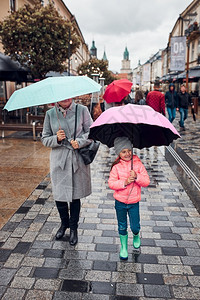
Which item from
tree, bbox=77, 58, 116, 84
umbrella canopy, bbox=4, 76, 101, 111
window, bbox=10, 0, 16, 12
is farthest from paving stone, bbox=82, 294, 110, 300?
tree, bbox=77, 58, 116, 84

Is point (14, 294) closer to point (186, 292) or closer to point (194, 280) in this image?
point (186, 292)

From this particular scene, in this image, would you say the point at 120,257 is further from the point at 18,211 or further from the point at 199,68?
the point at 199,68

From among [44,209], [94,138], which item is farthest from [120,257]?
[44,209]

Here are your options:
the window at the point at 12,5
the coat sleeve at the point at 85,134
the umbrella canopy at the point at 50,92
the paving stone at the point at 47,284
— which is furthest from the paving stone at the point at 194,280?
the window at the point at 12,5

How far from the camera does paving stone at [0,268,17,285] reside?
9.31 feet

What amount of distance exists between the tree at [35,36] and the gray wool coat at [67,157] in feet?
37.6

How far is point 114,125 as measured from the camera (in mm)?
3121

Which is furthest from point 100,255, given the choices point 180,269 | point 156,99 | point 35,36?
point 35,36

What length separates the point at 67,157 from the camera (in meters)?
3.37

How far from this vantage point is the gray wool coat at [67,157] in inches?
132

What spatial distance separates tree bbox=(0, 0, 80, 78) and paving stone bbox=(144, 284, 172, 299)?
12905mm

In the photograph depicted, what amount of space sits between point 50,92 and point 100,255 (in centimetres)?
190

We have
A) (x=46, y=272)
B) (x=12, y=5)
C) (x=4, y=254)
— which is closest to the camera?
(x=46, y=272)

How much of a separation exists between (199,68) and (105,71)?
2533 centimetres
